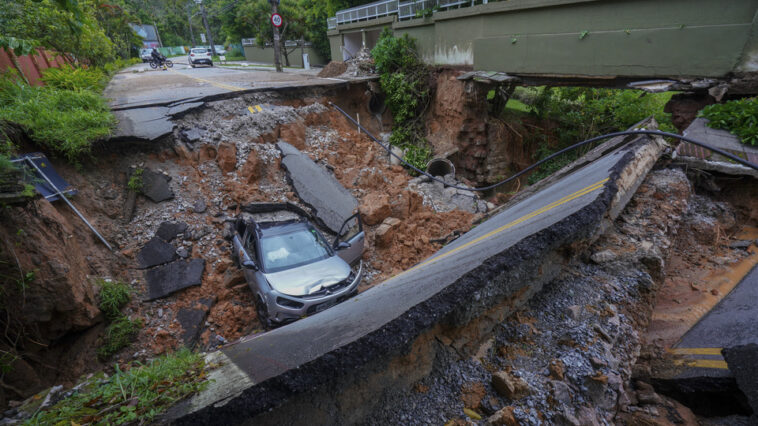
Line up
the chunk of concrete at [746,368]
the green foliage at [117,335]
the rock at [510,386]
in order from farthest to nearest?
→ the green foliage at [117,335] < the rock at [510,386] < the chunk of concrete at [746,368]

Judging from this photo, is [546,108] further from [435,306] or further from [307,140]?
[435,306]

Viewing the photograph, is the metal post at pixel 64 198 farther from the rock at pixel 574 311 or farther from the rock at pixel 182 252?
the rock at pixel 574 311

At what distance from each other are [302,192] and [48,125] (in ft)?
16.9

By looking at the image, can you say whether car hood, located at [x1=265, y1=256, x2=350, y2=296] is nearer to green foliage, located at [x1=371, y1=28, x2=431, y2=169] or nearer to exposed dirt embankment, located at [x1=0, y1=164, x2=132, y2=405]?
exposed dirt embankment, located at [x1=0, y1=164, x2=132, y2=405]

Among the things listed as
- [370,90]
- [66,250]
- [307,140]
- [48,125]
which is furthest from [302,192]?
[370,90]

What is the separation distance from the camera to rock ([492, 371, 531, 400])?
1.65m

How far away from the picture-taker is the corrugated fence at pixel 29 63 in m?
8.26

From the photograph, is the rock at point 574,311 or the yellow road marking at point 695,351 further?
the rock at point 574,311

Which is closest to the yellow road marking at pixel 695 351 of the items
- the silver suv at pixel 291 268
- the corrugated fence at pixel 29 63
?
the silver suv at pixel 291 268

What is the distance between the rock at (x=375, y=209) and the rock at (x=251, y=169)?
9.74 ft

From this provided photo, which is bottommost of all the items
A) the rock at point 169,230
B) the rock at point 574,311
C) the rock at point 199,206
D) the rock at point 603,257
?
the rock at point 169,230

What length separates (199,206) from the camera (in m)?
7.25

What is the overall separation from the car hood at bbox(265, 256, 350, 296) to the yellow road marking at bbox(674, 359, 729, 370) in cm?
417

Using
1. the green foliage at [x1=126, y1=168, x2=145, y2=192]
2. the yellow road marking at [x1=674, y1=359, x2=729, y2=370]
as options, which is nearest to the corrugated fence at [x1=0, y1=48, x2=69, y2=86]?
the green foliage at [x1=126, y1=168, x2=145, y2=192]
